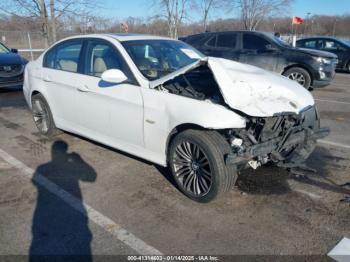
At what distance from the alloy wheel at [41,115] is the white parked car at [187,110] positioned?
0.92 metres

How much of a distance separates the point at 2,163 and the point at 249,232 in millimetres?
3517

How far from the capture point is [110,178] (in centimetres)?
407

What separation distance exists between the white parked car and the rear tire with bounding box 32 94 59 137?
810 millimetres

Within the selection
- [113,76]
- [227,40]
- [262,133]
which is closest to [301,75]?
[227,40]

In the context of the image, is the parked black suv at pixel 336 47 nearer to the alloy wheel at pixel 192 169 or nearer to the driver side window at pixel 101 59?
the driver side window at pixel 101 59

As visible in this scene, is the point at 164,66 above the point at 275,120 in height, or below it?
above

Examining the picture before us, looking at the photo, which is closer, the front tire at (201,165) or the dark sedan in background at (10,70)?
the front tire at (201,165)

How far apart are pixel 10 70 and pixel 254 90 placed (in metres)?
8.69

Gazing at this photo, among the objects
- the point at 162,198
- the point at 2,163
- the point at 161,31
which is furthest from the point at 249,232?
the point at 161,31

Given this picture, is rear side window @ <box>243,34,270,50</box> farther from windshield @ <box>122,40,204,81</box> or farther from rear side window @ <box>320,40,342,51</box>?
rear side window @ <box>320,40,342,51</box>

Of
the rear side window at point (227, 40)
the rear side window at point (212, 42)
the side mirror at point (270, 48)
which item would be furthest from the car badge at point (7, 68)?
the side mirror at point (270, 48)

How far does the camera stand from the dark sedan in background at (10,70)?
9617 mm

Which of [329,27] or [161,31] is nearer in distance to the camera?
[161,31]

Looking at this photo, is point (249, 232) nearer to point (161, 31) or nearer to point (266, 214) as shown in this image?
point (266, 214)
